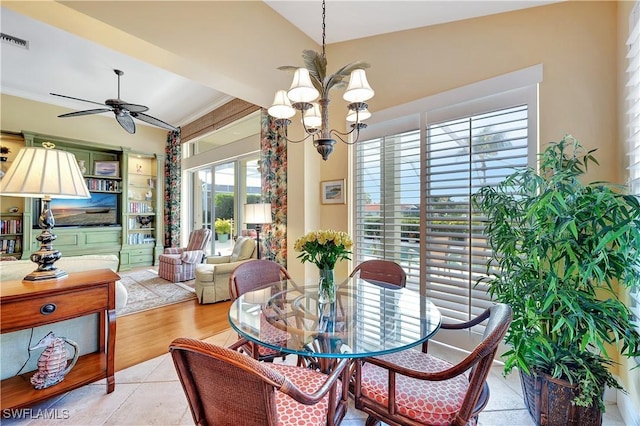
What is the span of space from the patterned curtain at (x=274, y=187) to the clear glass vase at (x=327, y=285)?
190 centimetres

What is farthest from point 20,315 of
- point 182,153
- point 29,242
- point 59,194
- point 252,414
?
point 182,153

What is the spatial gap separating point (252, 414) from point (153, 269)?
634cm

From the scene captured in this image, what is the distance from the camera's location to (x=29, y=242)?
4.89m

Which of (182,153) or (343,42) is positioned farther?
(182,153)

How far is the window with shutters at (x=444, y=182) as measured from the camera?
2.10 metres

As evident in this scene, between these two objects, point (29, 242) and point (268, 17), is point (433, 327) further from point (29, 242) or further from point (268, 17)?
point (29, 242)

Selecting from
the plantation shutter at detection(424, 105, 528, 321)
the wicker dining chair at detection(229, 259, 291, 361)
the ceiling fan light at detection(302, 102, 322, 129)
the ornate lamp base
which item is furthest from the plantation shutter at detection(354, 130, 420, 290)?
the ornate lamp base

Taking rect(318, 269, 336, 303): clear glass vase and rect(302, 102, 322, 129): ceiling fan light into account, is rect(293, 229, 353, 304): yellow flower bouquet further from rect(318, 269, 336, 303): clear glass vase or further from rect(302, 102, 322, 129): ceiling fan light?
rect(302, 102, 322, 129): ceiling fan light

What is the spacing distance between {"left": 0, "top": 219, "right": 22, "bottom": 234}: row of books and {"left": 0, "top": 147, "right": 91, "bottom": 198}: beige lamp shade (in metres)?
4.75

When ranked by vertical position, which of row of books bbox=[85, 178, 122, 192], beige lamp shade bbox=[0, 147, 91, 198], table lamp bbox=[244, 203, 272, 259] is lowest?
table lamp bbox=[244, 203, 272, 259]

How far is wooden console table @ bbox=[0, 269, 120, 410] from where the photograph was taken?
1.56 metres

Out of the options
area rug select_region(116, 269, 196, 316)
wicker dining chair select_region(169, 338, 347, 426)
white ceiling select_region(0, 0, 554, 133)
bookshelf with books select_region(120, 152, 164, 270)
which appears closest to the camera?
wicker dining chair select_region(169, 338, 347, 426)

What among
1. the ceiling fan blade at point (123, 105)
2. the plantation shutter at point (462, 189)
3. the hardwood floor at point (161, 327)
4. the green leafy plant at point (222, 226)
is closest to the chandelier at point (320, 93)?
the plantation shutter at point (462, 189)

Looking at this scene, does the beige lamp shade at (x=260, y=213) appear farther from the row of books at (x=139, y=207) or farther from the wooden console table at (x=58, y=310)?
the row of books at (x=139, y=207)
